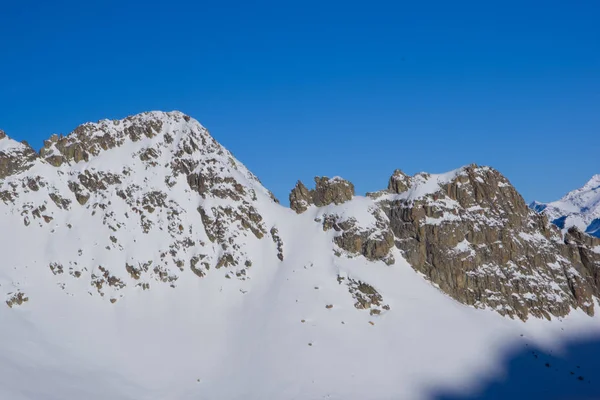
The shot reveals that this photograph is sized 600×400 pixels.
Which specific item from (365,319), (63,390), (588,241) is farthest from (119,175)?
(588,241)

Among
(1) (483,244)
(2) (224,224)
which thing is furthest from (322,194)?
(1) (483,244)

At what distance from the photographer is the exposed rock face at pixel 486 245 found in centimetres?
10031

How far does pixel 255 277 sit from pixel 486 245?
4461 cm

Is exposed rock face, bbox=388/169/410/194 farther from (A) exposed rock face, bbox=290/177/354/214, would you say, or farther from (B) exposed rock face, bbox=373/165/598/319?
(A) exposed rock face, bbox=290/177/354/214

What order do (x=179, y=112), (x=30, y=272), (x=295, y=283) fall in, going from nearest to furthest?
1. (x=30, y=272)
2. (x=295, y=283)
3. (x=179, y=112)

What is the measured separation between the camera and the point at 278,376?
79.3m

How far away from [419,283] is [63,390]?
203 feet

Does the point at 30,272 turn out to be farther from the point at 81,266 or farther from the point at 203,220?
the point at 203,220

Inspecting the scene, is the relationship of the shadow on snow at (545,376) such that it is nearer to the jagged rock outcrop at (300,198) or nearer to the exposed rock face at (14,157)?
the jagged rock outcrop at (300,198)

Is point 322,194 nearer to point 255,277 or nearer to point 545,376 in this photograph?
point 255,277

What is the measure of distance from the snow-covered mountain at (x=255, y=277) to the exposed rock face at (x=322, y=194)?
328 millimetres

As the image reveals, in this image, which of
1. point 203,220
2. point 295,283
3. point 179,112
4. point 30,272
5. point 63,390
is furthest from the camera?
point 179,112

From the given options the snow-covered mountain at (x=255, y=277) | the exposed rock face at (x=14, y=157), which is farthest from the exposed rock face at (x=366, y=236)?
the exposed rock face at (x=14, y=157)

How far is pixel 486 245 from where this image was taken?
342 feet
